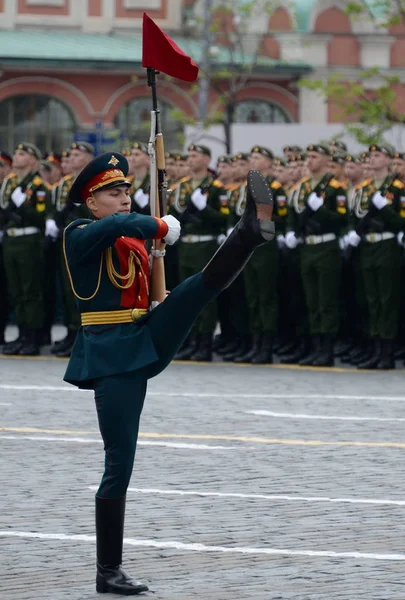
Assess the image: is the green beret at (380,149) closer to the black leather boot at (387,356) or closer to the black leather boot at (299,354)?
the black leather boot at (387,356)

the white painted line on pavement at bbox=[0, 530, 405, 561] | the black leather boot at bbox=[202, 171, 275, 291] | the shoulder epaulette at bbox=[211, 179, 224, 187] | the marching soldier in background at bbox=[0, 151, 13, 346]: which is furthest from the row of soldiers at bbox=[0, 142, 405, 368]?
the black leather boot at bbox=[202, 171, 275, 291]

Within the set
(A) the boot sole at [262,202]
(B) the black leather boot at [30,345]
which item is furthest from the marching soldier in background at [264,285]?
(A) the boot sole at [262,202]

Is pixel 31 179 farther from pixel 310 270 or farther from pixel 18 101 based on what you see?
pixel 18 101

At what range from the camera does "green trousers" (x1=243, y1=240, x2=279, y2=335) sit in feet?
54.9

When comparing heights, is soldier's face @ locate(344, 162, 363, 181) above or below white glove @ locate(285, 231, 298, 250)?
above

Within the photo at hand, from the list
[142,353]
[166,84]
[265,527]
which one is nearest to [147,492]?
[265,527]

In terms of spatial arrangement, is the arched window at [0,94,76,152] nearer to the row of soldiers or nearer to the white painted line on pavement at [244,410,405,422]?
the row of soldiers

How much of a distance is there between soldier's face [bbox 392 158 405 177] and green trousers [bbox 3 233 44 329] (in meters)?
3.73

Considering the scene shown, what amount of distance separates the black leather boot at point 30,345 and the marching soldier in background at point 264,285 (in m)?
2.07

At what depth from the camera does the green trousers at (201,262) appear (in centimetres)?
1686

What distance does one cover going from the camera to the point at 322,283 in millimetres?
16297

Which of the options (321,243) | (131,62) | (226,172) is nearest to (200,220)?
(226,172)

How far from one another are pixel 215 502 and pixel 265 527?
701 millimetres

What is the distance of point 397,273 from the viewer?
53.0ft
